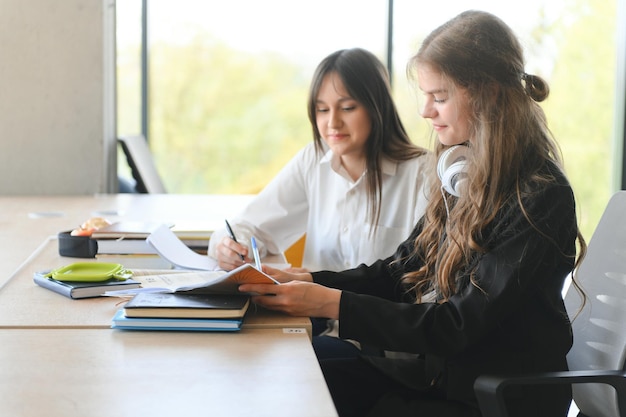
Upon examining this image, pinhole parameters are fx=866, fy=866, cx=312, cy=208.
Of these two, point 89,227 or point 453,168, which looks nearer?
point 453,168

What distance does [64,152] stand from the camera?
404cm

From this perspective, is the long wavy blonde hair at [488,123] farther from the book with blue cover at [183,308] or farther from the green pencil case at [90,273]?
the green pencil case at [90,273]

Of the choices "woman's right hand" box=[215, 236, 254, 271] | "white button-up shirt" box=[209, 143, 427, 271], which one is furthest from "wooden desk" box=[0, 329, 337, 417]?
"white button-up shirt" box=[209, 143, 427, 271]

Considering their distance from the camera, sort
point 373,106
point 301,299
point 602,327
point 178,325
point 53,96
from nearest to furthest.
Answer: point 178,325 → point 301,299 → point 602,327 → point 373,106 → point 53,96

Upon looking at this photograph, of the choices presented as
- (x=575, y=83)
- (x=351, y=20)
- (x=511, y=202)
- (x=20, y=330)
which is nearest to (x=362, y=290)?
Result: (x=511, y=202)

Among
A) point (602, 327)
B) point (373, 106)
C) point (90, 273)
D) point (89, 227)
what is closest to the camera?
point (602, 327)

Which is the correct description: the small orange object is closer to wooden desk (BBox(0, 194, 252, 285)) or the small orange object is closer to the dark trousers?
wooden desk (BBox(0, 194, 252, 285))

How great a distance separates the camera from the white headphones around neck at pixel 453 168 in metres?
1.75

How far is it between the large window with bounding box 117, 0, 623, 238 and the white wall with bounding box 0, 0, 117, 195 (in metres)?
1.78

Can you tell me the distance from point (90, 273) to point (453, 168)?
2.69 ft

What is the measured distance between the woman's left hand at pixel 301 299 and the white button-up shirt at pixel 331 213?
2.42ft

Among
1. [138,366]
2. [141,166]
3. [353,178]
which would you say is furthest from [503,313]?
[141,166]

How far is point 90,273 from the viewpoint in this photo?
1.91 m

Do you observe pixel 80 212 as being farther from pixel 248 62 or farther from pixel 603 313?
pixel 248 62
